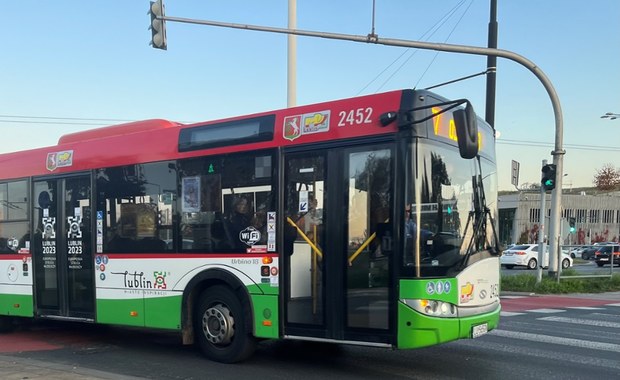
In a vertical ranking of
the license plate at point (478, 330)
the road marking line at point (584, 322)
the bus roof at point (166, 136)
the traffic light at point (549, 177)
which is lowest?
the road marking line at point (584, 322)

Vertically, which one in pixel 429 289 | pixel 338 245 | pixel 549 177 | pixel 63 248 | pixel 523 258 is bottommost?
pixel 523 258

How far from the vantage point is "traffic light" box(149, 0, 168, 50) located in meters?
12.3

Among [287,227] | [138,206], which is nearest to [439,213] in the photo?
[287,227]

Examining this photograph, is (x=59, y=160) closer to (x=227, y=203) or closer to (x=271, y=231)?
(x=227, y=203)

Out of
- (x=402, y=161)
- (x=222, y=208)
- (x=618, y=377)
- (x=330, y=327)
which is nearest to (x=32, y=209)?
(x=222, y=208)

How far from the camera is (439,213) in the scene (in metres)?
6.32

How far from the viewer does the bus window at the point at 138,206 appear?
8148 millimetres

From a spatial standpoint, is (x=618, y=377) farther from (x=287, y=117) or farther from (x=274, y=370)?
(x=287, y=117)

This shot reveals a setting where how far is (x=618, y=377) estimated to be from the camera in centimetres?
673

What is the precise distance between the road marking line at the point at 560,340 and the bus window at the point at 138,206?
5706mm

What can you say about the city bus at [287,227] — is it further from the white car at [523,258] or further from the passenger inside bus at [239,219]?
the white car at [523,258]

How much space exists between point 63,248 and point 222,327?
3.51 m

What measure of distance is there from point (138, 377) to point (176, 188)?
2.58 m

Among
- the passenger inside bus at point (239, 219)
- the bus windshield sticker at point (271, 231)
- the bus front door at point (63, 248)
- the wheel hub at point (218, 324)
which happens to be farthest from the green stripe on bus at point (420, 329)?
the bus front door at point (63, 248)
